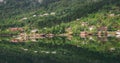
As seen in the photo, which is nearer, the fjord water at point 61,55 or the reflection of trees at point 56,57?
the reflection of trees at point 56,57

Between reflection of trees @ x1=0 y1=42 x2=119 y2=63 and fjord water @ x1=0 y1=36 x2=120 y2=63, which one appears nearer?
reflection of trees @ x1=0 y1=42 x2=119 y2=63

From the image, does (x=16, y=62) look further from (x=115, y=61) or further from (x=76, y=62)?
(x=115, y=61)

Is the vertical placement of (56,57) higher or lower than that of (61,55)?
higher

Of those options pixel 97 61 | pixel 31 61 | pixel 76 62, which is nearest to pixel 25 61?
pixel 31 61

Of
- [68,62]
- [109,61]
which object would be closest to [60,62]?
[68,62]

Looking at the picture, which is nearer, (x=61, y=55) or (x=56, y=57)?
(x=56, y=57)

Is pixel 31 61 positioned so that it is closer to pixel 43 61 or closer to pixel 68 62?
pixel 43 61

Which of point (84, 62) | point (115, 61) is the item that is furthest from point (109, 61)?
point (84, 62)

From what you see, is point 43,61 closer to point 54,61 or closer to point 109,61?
point 54,61
